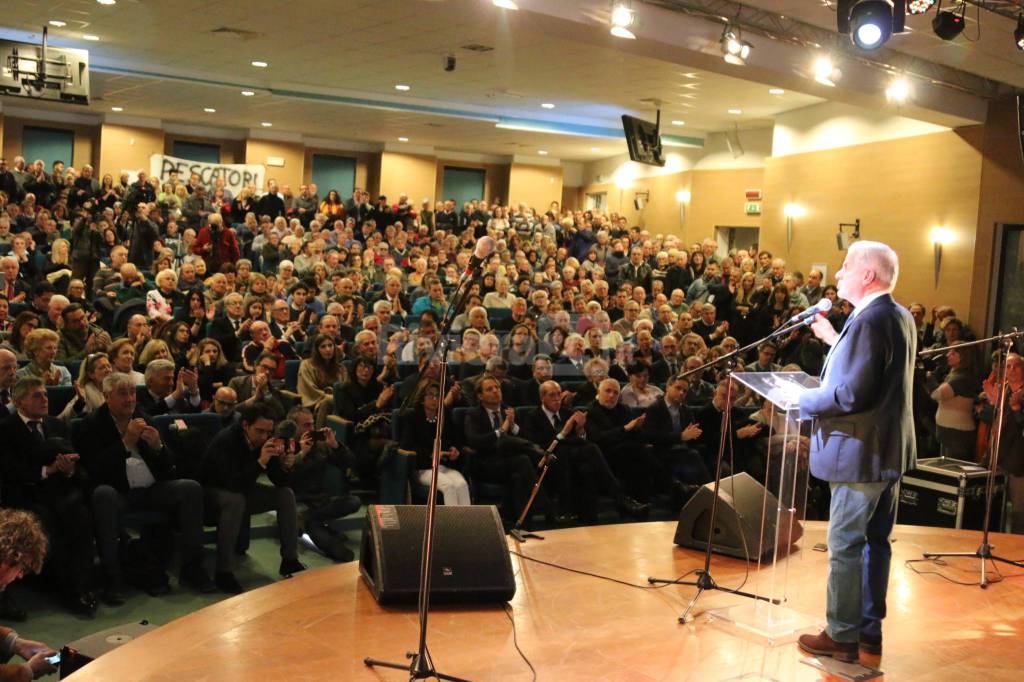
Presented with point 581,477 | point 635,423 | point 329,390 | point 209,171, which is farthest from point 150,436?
point 209,171

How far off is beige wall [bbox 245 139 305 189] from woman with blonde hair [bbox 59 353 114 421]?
1377 cm

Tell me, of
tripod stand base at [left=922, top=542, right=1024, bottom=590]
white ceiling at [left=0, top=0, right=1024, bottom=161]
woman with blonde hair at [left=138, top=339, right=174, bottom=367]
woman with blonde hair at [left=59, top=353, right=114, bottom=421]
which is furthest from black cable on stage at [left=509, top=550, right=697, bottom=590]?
white ceiling at [left=0, top=0, right=1024, bottom=161]

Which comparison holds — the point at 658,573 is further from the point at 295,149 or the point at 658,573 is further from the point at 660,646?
the point at 295,149

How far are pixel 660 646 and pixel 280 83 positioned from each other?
37.4 feet

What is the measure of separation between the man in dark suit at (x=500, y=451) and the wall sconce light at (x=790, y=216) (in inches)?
298

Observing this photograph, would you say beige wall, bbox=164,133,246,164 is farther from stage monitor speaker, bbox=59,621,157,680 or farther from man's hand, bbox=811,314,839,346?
man's hand, bbox=811,314,839,346

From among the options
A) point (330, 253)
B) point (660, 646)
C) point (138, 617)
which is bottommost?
point (138, 617)

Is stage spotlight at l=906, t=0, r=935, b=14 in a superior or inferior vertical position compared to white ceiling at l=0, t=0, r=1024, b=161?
inferior

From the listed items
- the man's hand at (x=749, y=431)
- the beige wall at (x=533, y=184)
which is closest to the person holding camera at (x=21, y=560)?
the man's hand at (x=749, y=431)

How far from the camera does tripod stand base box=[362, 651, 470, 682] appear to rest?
99.7 inches

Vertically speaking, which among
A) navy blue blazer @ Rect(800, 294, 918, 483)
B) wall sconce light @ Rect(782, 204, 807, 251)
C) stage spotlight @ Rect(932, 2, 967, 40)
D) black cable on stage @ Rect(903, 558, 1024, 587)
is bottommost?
black cable on stage @ Rect(903, 558, 1024, 587)

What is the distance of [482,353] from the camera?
6949mm

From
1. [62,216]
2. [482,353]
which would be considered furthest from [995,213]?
[62,216]

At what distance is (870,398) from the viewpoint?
2.80 m
